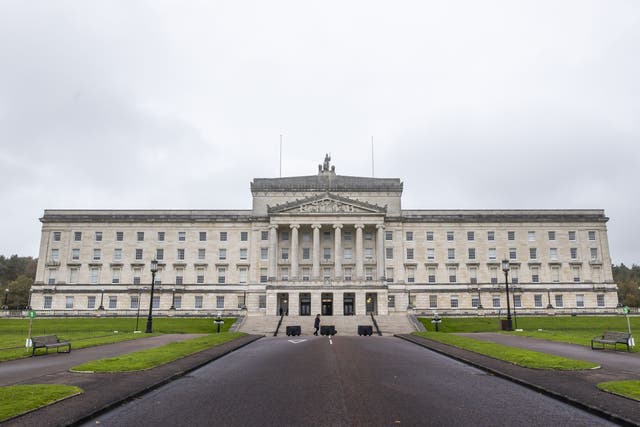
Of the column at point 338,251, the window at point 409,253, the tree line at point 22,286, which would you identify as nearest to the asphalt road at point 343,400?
the column at point 338,251

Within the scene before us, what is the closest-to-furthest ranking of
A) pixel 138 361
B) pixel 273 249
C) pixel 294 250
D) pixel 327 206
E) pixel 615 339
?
pixel 138 361
pixel 615 339
pixel 294 250
pixel 273 249
pixel 327 206

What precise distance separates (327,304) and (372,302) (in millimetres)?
7410

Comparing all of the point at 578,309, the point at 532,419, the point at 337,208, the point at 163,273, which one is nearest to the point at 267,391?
the point at 532,419

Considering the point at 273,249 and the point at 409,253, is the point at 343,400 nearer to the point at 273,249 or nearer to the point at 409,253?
the point at 273,249

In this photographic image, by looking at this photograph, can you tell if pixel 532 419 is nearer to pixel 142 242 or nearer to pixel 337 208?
pixel 337 208

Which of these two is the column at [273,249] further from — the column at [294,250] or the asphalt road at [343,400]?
the asphalt road at [343,400]

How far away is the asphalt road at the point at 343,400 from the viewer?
36.1ft

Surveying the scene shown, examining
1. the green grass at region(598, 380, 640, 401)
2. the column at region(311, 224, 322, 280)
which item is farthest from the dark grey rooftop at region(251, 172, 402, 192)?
the green grass at region(598, 380, 640, 401)

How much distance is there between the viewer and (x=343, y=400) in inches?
512

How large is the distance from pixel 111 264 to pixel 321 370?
76.6 m

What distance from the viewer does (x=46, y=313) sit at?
78.2m

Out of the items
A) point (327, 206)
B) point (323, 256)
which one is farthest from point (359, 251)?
point (327, 206)

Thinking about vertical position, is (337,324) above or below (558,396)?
above

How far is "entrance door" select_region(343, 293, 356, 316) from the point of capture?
260ft
